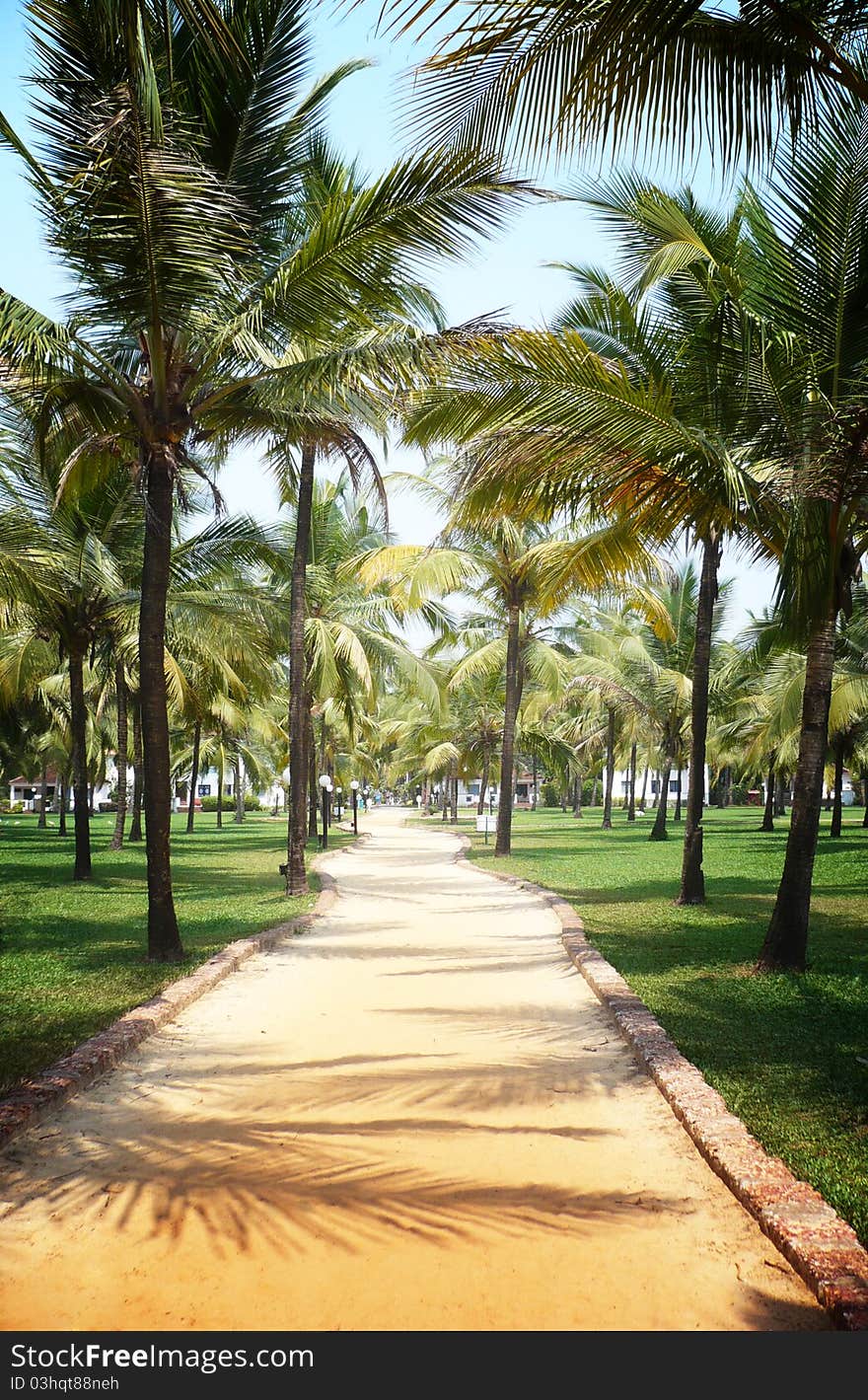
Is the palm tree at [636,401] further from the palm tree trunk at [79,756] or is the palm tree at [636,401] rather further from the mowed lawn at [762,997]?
the palm tree trunk at [79,756]

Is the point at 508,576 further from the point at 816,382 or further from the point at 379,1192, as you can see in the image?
the point at 379,1192

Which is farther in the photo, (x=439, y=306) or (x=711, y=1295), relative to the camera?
(x=439, y=306)

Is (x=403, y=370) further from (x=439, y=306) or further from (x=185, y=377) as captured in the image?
(x=185, y=377)

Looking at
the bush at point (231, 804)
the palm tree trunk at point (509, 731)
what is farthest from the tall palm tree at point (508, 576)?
the bush at point (231, 804)

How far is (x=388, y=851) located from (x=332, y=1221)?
72.1 ft

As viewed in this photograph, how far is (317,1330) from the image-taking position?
2744 millimetres

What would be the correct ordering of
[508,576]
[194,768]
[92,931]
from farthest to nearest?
[194,768] < [508,576] < [92,931]

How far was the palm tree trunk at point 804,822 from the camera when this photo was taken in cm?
745

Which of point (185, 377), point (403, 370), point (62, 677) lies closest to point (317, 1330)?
point (403, 370)

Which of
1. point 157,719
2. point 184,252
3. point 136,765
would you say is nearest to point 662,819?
point 136,765

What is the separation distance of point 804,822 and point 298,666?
7901 millimetres

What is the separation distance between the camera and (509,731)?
20.7m

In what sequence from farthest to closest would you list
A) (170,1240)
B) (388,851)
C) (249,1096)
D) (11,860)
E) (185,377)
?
(388,851) < (11,860) < (185,377) < (249,1096) < (170,1240)

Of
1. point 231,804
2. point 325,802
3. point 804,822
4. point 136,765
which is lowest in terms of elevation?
point 231,804
